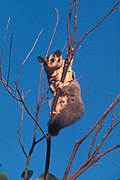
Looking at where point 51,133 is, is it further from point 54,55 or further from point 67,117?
point 54,55

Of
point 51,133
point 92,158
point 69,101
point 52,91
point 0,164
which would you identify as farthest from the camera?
point 0,164

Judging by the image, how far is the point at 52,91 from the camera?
198cm

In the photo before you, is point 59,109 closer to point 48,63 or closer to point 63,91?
point 63,91

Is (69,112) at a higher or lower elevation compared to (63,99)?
lower

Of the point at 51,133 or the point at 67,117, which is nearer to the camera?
the point at 51,133

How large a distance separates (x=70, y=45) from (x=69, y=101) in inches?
19.4

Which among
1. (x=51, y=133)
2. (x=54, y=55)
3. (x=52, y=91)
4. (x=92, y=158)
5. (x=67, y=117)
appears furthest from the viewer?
(x=54, y=55)

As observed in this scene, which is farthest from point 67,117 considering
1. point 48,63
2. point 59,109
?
point 48,63

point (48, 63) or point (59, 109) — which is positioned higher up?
point (48, 63)

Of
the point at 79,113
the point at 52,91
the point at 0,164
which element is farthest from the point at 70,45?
the point at 0,164

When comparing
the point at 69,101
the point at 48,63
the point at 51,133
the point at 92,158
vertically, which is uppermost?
the point at 48,63

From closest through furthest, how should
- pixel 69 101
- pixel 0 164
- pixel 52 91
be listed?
pixel 69 101
pixel 52 91
pixel 0 164

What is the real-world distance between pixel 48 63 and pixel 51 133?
73 cm

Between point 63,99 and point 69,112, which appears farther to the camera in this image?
point 63,99
